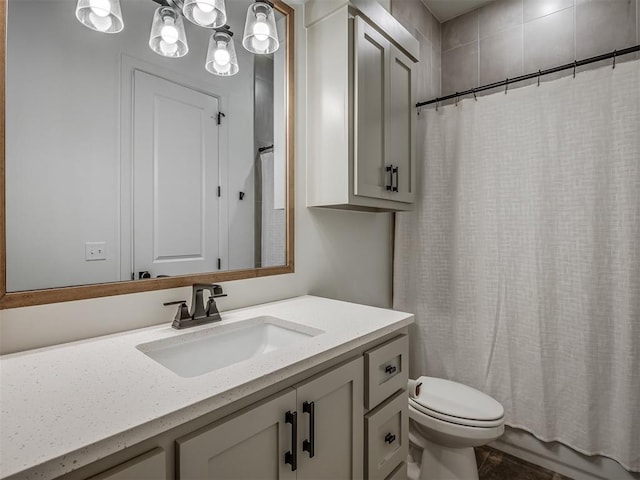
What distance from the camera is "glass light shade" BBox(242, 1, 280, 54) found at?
1216 mm

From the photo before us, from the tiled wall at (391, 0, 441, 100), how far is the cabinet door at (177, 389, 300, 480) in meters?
2.08

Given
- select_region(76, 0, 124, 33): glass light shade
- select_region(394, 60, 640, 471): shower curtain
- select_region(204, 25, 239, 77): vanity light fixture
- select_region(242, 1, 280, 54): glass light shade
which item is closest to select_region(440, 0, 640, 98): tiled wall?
select_region(394, 60, 640, 471): shower curtain

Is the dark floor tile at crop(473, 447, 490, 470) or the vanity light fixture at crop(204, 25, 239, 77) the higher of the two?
the vanity light fixture at crop(204, 25, 239, 77)

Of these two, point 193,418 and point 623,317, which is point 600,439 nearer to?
point 623,317

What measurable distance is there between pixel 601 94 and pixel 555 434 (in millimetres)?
1579

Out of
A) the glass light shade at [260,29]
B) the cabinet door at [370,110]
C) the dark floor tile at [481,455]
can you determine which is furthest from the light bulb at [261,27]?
the dark floor tile at [481,455]

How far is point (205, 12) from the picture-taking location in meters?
1.08

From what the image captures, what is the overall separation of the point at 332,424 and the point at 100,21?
1.24 meters

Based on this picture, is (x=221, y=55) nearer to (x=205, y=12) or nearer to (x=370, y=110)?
(x=205, y=12)

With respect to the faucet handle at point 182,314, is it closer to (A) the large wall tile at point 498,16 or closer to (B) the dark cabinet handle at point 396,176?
(B) the dark cabinet handle at point 396,176

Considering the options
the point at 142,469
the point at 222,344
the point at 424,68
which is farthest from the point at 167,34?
the point at 424,68

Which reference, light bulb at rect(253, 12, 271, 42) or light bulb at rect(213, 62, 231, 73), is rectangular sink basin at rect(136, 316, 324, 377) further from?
light bulb at rect(253, 12, 271, 42)

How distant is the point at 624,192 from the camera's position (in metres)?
1.43

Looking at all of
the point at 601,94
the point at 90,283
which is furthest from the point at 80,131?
the point at 601,94
